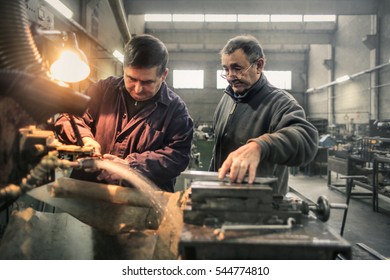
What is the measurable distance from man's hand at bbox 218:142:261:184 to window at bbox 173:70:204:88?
34.0ft

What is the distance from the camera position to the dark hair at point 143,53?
1.36 m

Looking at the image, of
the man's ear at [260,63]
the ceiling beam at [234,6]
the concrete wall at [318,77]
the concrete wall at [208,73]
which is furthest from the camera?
the concrete wall at [208,73]

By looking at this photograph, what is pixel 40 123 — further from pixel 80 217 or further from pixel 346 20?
pixel 346 20

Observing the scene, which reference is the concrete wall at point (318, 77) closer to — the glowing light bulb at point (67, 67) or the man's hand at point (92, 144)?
the man's hand at point (92, 144)

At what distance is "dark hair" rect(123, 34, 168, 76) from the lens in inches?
53.5

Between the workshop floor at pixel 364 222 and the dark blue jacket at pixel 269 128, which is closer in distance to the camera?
the dark blue jacket at pixel 269 128

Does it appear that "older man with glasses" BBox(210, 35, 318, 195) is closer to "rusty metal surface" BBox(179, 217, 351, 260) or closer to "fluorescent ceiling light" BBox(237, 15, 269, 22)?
"rusty metal surface" BBox(179, 217, 351, 260)

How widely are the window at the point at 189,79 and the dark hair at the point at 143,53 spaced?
9881mm

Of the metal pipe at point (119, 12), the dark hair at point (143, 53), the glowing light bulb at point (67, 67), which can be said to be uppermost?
the metal pipe at point (119, 12)

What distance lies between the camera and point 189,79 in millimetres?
11266

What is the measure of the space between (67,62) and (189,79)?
34.6 ft

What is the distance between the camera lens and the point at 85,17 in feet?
15.4

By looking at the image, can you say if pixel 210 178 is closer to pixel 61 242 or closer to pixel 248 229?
pixel 248 229

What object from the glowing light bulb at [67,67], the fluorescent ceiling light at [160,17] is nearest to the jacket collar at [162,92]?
the glowing light bulb at [67,67]
